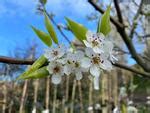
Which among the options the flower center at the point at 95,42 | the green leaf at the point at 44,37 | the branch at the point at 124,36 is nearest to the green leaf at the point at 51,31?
the green leaf at the point at 44,37

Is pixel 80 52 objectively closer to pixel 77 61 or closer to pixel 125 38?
pixel 77 61

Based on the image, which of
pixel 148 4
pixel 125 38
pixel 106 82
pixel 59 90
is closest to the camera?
pixel 125 38

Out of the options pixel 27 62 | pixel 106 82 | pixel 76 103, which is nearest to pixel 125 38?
pixel 27 62

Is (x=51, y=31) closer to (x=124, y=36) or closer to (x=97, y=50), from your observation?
(x=97, y=50)

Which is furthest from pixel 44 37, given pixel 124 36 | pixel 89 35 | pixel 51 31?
pixel 124 36

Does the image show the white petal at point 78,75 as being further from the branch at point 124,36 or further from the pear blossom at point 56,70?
the branch at point 124,36

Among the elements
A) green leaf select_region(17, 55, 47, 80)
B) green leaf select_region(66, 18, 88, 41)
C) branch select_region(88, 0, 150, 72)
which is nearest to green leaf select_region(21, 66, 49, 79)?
green leaf select_region(17, 55, 47, 80)

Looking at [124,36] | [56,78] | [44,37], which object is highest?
[124,36]
